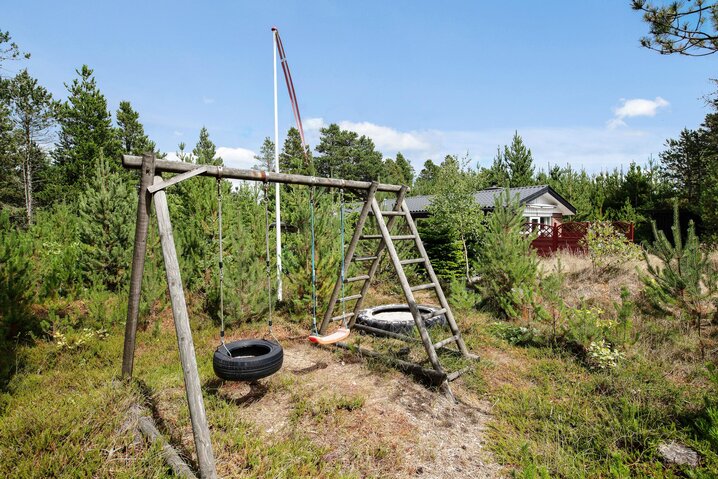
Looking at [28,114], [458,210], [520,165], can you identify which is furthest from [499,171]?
[28,114]

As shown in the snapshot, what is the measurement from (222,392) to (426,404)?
95.1 inches

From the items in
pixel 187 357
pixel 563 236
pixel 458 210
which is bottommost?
pixel 563 236

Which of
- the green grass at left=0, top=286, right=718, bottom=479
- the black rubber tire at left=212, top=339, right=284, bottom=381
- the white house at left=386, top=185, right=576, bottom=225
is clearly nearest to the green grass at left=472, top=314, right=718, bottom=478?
the green grass at left=0, top=286, right=718, bottom=479

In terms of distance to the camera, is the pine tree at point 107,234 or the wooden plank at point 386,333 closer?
the wooden plank at point 386,333

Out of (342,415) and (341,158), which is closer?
(342,415)

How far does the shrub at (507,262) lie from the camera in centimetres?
759

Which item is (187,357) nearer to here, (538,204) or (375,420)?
(375,420)

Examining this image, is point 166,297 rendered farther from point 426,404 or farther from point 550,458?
point 550,458

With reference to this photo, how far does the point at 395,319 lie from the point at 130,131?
28.3 meters

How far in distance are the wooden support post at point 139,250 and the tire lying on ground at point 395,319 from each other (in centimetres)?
388

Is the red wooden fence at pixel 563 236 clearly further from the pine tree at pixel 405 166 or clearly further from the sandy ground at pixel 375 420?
the pine tree at pixel 405 166

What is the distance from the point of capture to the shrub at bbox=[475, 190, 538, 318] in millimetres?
7586

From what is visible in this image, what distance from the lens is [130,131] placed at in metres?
27.3

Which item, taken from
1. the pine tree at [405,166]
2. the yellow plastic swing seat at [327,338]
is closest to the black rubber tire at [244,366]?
the yellow plastic swing seat at [327,338]
